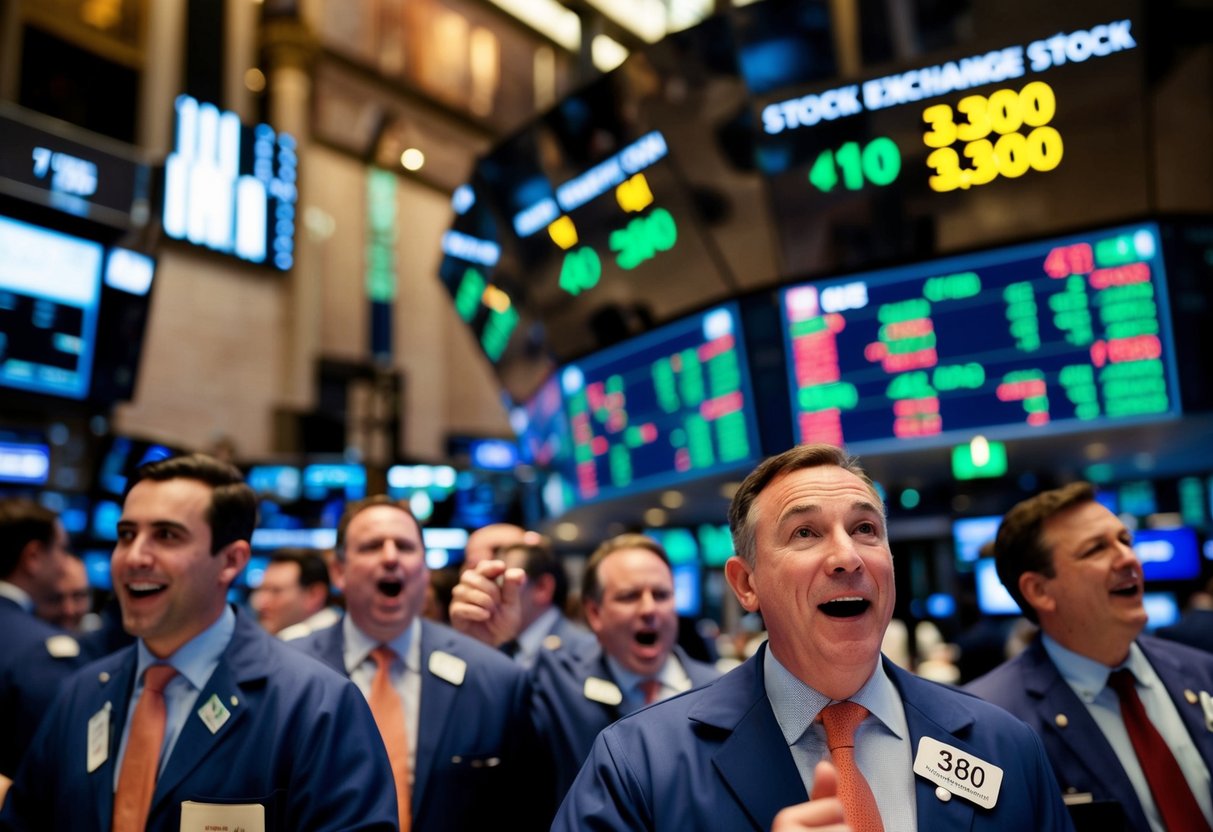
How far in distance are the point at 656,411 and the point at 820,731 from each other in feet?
15.8

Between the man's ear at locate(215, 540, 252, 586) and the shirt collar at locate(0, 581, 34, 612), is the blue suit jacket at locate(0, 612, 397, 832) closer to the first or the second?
the man's ear at locate(215, 540, 252, 586)

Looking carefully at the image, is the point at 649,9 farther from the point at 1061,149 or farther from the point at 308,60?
the point at 1061,149

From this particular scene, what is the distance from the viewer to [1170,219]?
191 inches

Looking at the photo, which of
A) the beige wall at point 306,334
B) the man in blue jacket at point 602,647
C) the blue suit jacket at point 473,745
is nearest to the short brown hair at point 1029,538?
the man in blue jacket at point 602,647

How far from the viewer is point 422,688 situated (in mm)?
2779

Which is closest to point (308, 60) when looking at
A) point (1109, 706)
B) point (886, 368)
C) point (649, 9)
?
point (649, 9)

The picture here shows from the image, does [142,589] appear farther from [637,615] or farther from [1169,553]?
[1169,553]

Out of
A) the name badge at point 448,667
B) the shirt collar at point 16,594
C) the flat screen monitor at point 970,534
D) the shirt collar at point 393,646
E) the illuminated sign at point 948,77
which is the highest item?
the illuminated sign at point 948,77

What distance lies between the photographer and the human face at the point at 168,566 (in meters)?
2.17

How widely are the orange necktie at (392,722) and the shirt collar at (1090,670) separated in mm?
1610

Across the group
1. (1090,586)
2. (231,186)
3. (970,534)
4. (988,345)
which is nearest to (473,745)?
(1090,586)

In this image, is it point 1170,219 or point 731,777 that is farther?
point 1170,219

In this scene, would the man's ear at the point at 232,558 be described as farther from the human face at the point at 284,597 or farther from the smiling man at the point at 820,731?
the human face at the point at 284,597

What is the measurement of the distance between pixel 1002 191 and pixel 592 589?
2998 millimetres
